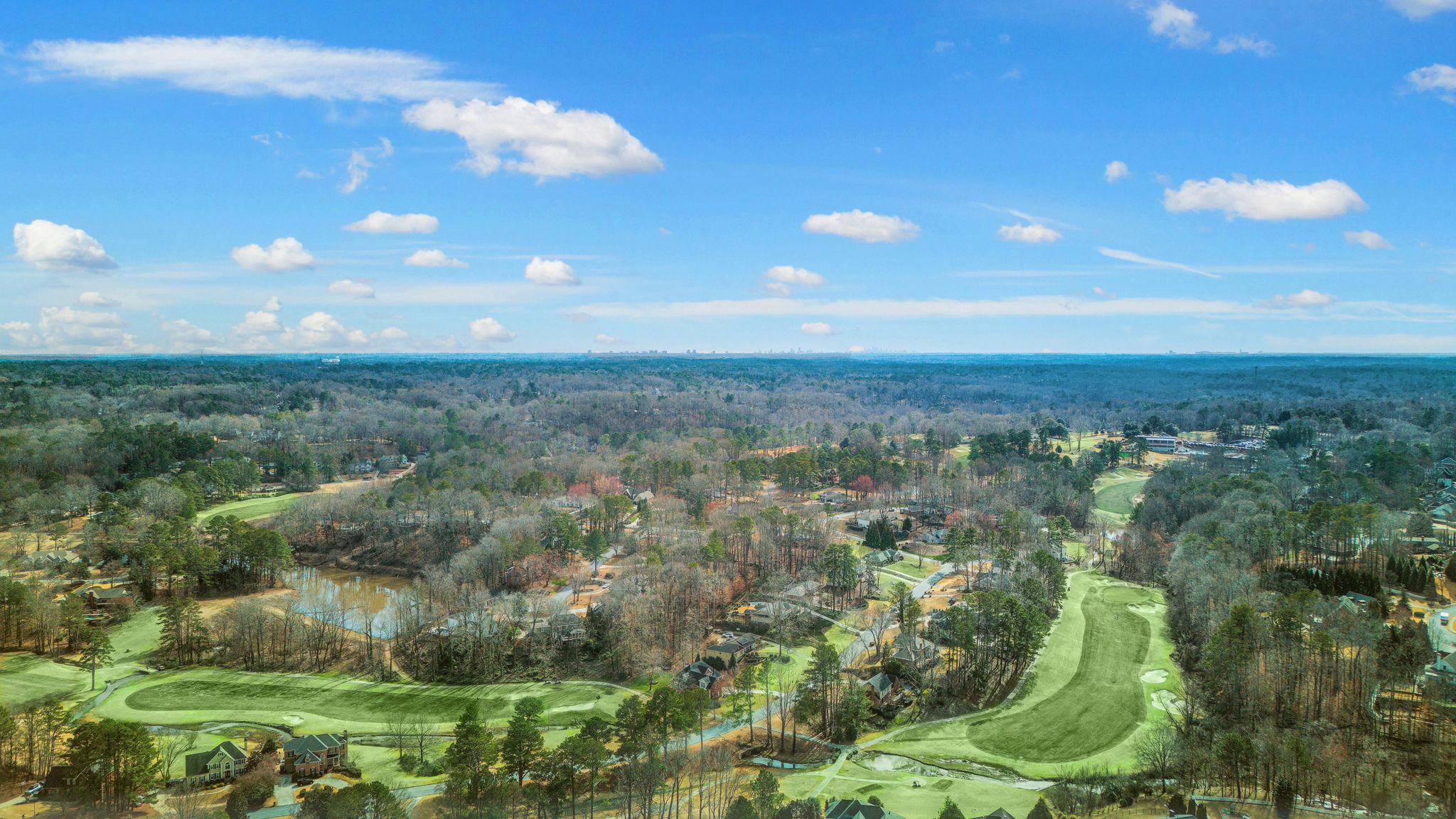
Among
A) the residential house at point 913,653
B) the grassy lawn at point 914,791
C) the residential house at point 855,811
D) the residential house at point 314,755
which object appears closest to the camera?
the residential house at point 855,811

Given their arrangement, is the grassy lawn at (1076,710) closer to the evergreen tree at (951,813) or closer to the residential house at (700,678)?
the evergreen tree at (951,813)

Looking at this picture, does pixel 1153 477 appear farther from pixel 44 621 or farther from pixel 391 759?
pixel 44 621

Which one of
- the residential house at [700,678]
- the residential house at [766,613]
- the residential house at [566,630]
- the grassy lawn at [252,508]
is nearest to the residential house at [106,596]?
the grassy lawn at [252,508]

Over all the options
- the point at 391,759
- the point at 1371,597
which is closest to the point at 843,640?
the point at 391,759

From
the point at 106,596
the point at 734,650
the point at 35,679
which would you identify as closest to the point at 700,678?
the point at 734,650

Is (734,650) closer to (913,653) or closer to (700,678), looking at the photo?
(700,678)

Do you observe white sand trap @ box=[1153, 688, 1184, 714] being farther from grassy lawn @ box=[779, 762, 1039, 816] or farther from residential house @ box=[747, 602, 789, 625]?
residential house @ box=[747, 602, 789, 625]
